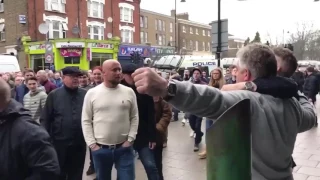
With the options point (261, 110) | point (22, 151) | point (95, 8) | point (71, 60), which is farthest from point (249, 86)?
point (95, 8)

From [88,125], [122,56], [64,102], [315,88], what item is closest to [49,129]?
[64,102]

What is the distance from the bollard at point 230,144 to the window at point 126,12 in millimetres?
34445

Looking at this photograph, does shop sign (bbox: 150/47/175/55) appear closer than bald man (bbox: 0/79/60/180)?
No

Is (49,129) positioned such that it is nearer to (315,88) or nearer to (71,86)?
(71,86)

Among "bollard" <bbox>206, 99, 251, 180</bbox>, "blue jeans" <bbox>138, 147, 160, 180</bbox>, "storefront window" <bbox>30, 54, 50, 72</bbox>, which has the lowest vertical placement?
"blue jeans" <bbox>138, 147, 160, 180</bbox>

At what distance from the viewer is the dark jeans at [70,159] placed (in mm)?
4199

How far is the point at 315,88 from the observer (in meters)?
11.4

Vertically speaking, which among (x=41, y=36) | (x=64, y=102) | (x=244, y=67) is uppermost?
(x=41, y=36)

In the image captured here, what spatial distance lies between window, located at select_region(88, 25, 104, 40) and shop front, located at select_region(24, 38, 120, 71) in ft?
7.99

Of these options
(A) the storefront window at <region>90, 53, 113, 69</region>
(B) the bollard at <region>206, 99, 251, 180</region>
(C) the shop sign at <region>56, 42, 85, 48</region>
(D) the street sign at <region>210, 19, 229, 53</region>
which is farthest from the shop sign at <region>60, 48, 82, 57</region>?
(B) the bollard at <region>206, 99, 251, 180</region>

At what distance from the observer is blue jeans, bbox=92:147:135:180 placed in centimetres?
385

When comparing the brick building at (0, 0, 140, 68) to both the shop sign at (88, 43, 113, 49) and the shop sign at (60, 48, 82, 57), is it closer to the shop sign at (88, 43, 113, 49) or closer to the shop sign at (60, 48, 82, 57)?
the shop sign at (88, 43, 113, 49)

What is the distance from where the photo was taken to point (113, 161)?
3963 millimetres

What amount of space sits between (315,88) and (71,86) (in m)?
9.40
